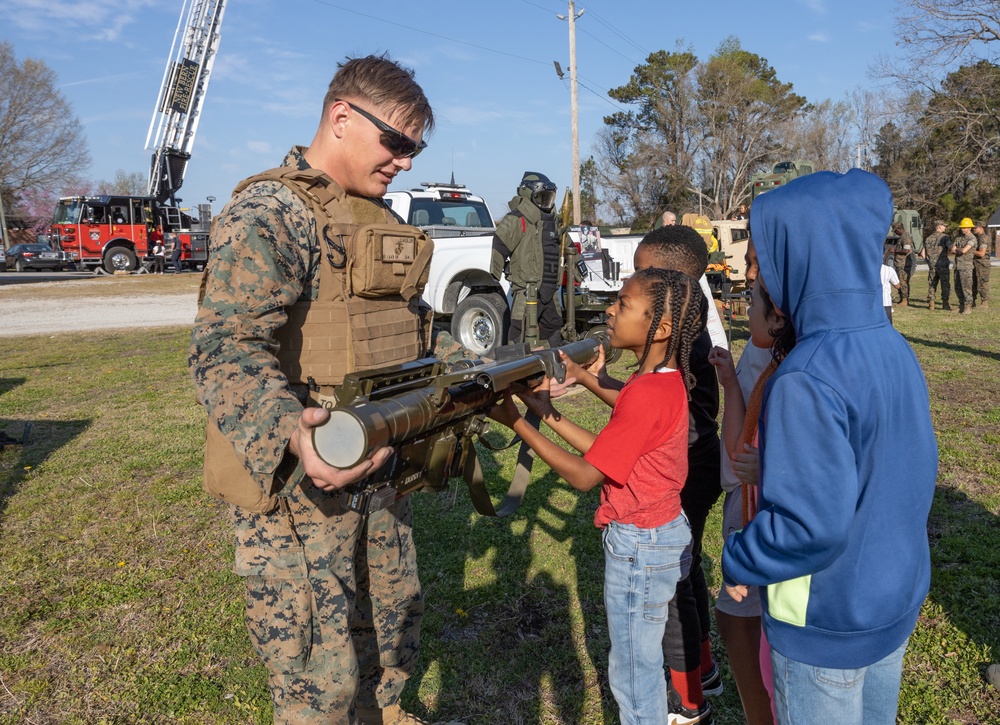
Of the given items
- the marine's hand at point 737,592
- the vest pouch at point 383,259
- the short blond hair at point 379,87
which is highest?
the short blond hair at point 379,87

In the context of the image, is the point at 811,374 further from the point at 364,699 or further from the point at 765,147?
the point at 765,147

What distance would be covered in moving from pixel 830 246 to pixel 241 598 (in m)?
3.60

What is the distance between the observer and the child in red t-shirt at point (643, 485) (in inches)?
89.6

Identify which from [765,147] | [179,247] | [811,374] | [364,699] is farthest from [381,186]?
[765,147]

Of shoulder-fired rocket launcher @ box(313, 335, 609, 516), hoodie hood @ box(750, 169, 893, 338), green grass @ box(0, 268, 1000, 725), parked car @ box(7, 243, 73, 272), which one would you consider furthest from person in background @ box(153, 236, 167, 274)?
hoodie hood @ box(750, 169, 893, 338)

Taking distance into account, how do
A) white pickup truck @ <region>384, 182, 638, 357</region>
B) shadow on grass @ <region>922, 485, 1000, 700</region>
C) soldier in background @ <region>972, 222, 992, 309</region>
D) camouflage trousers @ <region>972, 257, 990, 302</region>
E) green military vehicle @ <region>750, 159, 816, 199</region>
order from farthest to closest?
camouflage trousers @ <region>972, 257, 990, 302</region> → soldier in background @ <region>972, 222, 992, 309</region> → green military vehicle @ <region>750, 159, 816, 199</region> → white pickup truck @ <region>384, 182, 638, 357</region> → shadow on grass @ <region>922, 485, 1000, 700</region>

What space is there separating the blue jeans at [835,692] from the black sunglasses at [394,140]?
5.95 feet

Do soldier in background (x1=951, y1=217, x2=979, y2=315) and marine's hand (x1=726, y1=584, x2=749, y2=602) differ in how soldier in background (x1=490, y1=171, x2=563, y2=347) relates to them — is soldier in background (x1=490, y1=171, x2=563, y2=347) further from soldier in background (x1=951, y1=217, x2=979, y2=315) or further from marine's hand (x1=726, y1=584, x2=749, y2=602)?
soldier in background (x1=951, y1=217, x2=979, y2=315)

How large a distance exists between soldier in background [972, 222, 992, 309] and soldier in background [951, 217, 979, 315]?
13 cm

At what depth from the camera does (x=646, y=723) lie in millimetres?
2305

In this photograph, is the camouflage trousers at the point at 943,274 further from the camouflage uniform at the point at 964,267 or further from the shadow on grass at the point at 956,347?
the shadow on grass at the point at 956,347

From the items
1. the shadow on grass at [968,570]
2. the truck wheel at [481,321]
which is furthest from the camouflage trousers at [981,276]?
the shadow on grass at [968,570]

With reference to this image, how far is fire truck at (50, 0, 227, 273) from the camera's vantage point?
28172mm

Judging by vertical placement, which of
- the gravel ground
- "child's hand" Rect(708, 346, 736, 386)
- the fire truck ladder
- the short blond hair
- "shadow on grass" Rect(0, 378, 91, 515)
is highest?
the fire truck ladder
